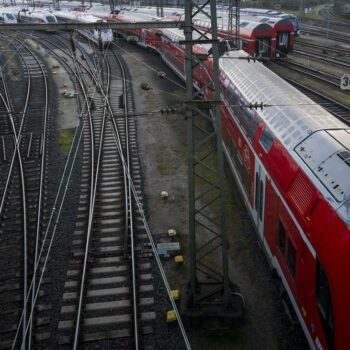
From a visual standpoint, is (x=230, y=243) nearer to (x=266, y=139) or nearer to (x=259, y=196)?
(x=259, y=196)

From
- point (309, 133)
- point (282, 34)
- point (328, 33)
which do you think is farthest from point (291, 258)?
point (328, 33)

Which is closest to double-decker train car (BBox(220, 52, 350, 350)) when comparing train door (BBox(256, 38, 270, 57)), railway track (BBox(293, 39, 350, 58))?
train door (BBox(256, 38, 270, 57))

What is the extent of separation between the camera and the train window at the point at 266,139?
420 inches

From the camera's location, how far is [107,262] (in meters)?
12.5

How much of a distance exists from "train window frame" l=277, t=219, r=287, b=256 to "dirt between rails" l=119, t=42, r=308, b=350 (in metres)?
1.71

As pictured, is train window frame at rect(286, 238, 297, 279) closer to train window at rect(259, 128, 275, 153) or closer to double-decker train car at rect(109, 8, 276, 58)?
train window at rect(259, 128, 275, 153)

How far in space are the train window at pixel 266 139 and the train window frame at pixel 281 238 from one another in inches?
80.3

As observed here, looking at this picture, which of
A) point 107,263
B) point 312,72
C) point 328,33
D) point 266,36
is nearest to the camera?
point 107,263

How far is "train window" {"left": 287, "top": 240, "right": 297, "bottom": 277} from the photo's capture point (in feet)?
27.7

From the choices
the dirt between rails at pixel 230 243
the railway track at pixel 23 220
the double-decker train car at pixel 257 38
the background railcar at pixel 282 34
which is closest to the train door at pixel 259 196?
the dirt between rails at pixel 230 243

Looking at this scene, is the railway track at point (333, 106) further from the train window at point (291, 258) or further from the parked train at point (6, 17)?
the parked train at point (6, 17)

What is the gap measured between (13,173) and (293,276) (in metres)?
12.5

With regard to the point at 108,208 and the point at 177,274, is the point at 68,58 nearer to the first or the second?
the point at 108,208

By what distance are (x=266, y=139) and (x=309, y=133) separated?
150cm
